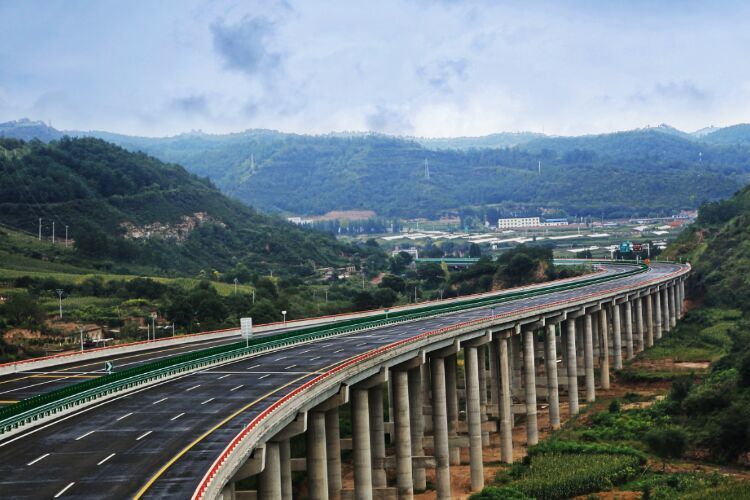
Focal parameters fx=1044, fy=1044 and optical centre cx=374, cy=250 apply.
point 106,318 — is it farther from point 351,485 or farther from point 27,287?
point 351,485

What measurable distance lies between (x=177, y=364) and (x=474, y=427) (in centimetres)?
2473

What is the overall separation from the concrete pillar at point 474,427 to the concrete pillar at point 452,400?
3.01 metres

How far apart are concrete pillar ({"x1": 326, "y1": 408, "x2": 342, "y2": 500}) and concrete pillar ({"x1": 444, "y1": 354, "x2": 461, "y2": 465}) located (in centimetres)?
2050

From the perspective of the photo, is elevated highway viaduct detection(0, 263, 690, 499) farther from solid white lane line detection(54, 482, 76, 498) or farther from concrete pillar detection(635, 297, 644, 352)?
concrete pillar detection(635, 297, 644, 352)

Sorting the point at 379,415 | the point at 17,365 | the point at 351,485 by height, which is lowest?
the point at 351,485

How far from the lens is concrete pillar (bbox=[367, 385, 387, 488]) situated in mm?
69500

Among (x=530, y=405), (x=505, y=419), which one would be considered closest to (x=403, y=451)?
(x=505, y=419)

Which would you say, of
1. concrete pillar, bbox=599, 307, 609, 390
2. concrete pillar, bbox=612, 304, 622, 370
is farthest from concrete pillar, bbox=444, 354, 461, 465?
concrete pillar, bbox=612, 304, 622, 370

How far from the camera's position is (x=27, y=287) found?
15325 centimetres

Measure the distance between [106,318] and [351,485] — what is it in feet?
219

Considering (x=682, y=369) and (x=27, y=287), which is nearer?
(x=682, y=369)

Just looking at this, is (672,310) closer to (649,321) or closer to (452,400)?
(649,321)

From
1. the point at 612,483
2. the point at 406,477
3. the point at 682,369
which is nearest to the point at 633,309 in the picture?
the point at 682,369

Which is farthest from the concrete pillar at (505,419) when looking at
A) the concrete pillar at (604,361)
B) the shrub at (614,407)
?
the concrete pillar at (604,361)
